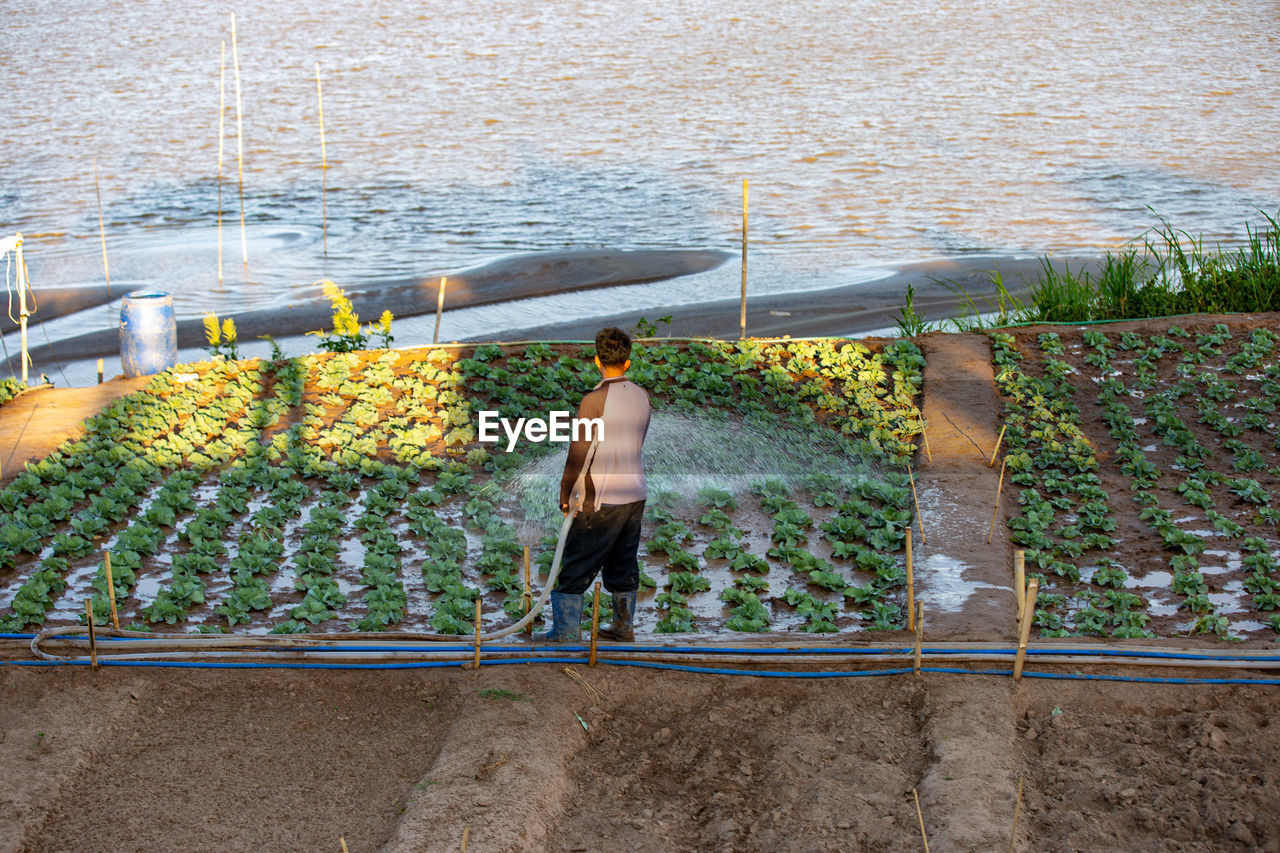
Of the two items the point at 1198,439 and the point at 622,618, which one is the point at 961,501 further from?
the point at 622,618

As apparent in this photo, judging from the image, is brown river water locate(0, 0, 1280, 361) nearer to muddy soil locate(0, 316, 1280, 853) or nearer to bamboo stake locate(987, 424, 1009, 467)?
bamboo stake locate(987, 424, 1009, 467)

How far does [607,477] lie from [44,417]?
5.49m

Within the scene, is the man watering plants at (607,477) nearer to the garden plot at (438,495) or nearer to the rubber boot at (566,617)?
the rubber boot at (566,617)

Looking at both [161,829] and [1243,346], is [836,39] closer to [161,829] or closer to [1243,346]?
[1243,346]

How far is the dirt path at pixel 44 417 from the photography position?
793 cm

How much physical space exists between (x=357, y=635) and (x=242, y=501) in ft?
7.53

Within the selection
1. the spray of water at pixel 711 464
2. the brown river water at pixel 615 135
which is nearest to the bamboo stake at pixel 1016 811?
the spray of water at pixel 711 464

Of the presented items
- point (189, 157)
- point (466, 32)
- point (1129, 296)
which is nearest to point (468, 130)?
point (189, 157)

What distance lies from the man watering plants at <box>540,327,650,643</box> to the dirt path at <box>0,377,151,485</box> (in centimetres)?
448

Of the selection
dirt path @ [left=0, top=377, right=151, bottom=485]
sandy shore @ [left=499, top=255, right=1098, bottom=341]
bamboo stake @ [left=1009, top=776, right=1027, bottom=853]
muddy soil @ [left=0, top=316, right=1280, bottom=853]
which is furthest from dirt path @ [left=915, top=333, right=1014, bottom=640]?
dirt path @ [left=0, top=377, right=151, bottom=485]

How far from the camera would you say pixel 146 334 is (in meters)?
9.30

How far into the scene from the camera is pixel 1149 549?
6.69 metres

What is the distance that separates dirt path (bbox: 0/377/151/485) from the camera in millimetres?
7934

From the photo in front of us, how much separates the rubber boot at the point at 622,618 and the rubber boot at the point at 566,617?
0.54ft
